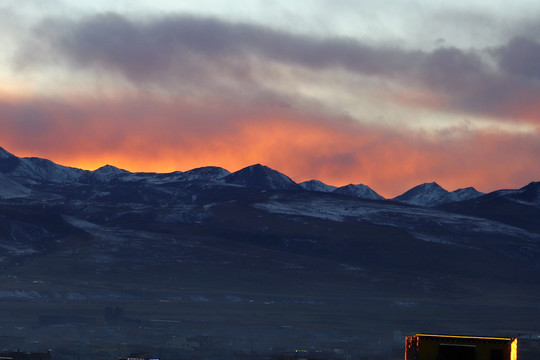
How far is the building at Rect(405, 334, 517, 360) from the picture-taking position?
245 ft

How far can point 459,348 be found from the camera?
75000mm

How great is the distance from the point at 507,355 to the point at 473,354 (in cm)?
244

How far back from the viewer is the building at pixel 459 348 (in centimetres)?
7475

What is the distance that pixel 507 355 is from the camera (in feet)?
247

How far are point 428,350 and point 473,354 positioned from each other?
314cm

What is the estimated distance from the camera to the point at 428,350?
75.7 m

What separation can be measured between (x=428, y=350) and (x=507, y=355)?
554 cm

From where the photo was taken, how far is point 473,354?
7506cm
